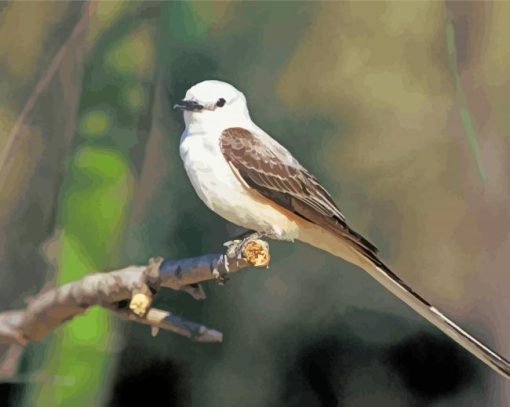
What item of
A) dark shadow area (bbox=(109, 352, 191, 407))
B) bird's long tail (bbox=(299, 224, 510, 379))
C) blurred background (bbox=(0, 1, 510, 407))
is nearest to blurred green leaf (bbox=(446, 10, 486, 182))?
blurred background (bbox=(0, 1, 510, 407))

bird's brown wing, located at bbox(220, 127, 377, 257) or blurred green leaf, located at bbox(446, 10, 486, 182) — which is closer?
bird's brown wing, located at bbox(220, 127, 377, 257)

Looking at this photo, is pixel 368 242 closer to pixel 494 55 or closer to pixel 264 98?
pixel 264 98

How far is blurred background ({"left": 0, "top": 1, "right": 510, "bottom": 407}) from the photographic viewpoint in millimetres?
1461

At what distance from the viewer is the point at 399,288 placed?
4.65 ft

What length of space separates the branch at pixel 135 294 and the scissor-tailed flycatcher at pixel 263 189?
0.07m

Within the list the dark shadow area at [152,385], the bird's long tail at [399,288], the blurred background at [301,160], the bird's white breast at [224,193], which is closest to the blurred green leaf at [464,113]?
the blurred background at [301,160]

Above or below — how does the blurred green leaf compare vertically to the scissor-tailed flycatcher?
above

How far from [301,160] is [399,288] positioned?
0.90 feet

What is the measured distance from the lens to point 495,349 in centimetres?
144

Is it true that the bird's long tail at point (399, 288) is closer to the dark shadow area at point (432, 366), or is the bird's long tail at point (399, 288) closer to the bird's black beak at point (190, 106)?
the dark shadow area at point (432, 366)

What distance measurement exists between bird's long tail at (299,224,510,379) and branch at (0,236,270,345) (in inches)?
4.8

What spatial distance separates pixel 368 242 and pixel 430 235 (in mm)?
144

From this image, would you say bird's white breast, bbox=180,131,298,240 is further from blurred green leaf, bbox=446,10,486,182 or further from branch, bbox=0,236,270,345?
blurred green leaf, bbox=446,10,486,182

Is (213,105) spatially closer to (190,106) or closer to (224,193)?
(190,106)
